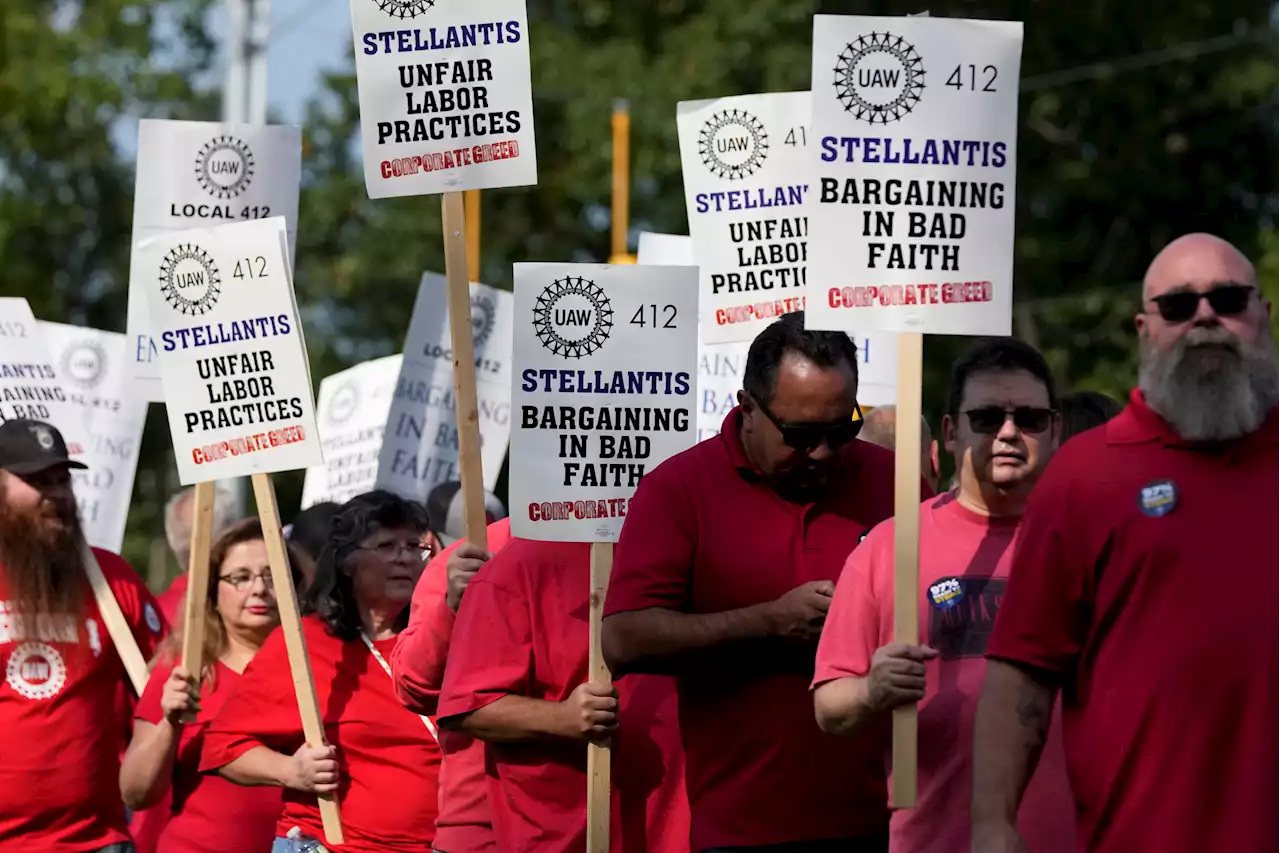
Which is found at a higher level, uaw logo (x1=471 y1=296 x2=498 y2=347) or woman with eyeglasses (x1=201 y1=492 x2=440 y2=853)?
uaw logo (x1=471 y1=296 x2=498 y2=347)

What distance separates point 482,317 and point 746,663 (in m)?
6.05

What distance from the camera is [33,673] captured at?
887 cm

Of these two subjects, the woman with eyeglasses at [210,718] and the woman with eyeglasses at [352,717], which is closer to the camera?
the woman with eyeglasses at [352,717]

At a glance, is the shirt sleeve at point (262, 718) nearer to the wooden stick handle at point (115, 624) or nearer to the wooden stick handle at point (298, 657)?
the wooden stick handle at point (298, 657)

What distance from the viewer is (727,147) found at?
9.31 m

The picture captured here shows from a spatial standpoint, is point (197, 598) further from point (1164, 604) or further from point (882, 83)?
point (1164, 604)

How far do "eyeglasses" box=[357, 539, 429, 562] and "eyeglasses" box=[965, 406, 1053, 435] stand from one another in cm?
264

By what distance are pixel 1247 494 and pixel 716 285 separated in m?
4.47

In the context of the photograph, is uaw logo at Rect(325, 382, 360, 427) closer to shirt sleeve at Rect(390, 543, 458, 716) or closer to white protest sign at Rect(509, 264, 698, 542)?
shirt sleeve at Rect(390, 543, 458, 716)

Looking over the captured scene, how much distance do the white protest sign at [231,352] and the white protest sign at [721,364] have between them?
2196 millimetres

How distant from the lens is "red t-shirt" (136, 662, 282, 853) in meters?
8.41

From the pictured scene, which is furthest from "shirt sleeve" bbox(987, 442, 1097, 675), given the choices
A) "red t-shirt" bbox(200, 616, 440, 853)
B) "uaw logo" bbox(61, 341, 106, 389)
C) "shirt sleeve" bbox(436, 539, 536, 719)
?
"uaw logo" bbox(61, 341, 106, 389)

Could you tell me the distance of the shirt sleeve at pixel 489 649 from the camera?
6648 millimetres

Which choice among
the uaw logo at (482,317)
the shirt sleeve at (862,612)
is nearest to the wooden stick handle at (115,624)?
the uaw logo at (482,317)
